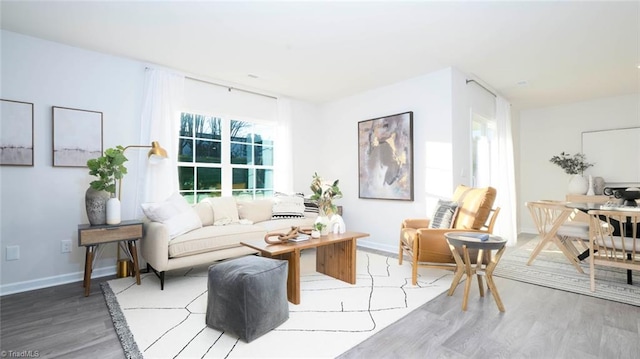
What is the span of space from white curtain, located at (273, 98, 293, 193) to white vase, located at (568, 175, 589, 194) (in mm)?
5053

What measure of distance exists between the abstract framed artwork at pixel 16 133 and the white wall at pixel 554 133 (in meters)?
7.92

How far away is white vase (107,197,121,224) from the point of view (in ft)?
9.94

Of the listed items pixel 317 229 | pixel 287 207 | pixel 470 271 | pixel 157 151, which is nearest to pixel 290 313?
pixel 317 229

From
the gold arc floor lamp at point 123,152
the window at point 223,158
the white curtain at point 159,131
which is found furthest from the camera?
the window at point 223,158

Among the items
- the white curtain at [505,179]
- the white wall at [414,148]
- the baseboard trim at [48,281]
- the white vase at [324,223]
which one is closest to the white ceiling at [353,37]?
the white wall at [414,148]

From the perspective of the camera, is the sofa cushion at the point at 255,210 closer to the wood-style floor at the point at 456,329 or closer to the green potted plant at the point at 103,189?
the green potted plant at the point at 103,189

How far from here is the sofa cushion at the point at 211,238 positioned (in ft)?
9.97

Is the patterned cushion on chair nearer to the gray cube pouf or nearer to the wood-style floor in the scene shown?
the wood-style floor

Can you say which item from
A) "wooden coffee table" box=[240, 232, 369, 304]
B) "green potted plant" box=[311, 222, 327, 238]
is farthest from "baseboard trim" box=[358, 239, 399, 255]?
"green potted plant" box=[311, 222, 327, 238]

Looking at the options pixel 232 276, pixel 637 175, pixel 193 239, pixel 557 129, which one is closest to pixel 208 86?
pixel 193 239

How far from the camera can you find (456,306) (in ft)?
8.28

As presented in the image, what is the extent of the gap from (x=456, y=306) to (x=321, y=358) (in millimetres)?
1330

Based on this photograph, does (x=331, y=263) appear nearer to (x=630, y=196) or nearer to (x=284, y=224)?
(x=284, y=224)

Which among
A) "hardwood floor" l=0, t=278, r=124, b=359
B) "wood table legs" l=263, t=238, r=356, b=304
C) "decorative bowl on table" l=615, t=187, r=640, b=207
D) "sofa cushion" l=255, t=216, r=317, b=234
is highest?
"decorative bowl on table" l=615, t=187, r=640, b=207
